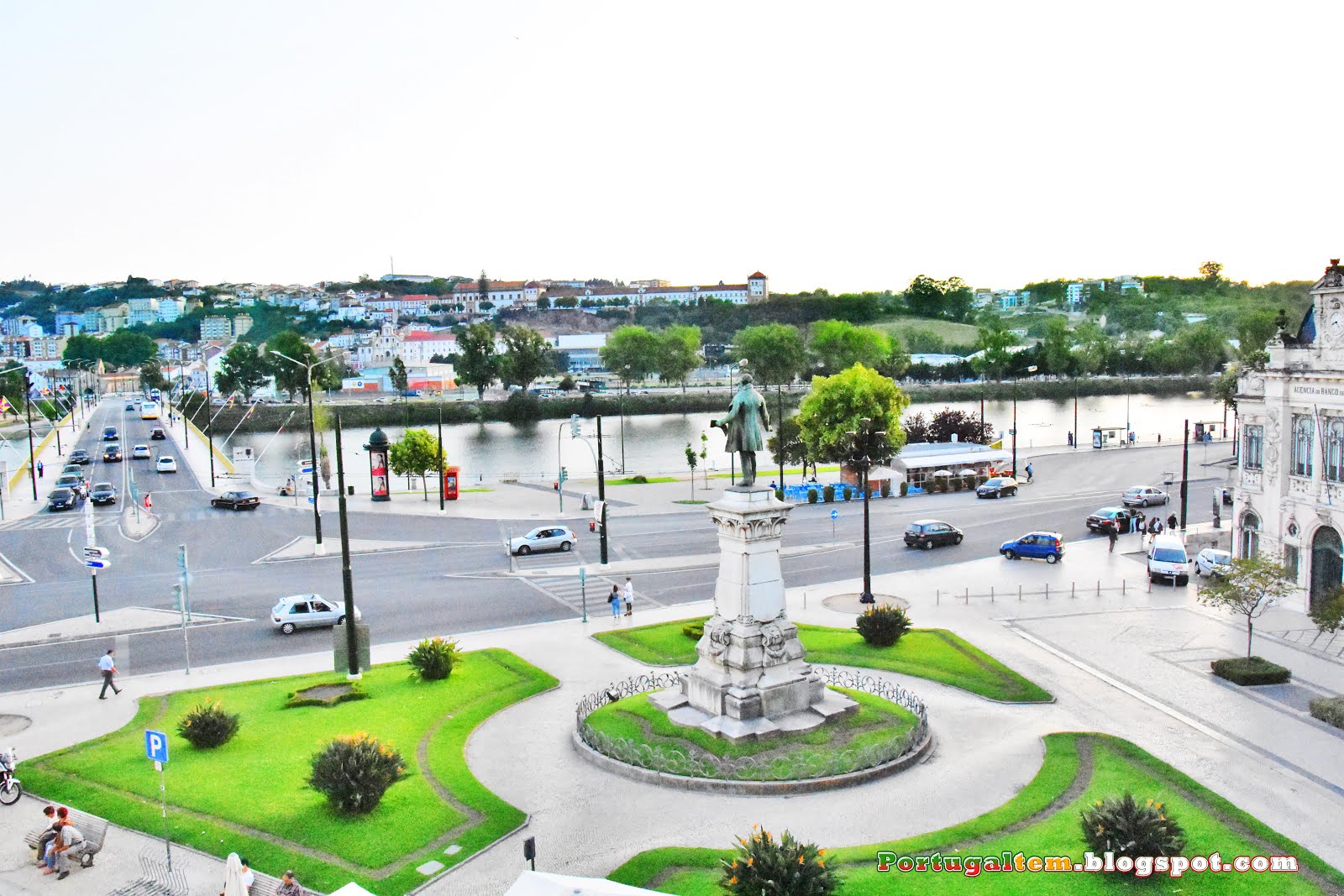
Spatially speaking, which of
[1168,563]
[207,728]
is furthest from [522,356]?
[207,728]

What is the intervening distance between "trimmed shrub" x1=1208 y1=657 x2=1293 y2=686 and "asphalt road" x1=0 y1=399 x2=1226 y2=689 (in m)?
13.6

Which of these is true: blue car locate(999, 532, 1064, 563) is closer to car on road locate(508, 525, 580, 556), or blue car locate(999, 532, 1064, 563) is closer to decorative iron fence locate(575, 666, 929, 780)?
car on road locate(508, 525, 580, 556)

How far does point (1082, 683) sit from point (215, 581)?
27.9 meters

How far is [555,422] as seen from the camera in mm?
118000

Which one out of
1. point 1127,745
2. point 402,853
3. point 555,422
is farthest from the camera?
point 555,422

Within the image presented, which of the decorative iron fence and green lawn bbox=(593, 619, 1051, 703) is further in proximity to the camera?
green lawn bbox=(593, 619, 1051, 703)

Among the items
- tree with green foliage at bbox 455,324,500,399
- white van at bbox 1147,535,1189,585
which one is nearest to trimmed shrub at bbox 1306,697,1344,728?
white van at bbox 1147,535,1189,585

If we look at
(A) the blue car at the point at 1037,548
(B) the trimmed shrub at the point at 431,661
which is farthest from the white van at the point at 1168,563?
(B) the trimmed shrub at the point at 431,661

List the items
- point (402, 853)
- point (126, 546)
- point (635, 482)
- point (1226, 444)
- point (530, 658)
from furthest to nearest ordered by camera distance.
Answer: point (1226, 444) < point (635, 482) < point (126, 546) < point (530, 658) < point (402, 853)

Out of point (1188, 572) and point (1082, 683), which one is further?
point (1188, 572)

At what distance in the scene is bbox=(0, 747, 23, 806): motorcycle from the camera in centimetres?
1702

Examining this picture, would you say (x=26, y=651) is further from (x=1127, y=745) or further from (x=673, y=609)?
(x=1127, y=745)

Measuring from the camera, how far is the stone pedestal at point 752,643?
18875 mm

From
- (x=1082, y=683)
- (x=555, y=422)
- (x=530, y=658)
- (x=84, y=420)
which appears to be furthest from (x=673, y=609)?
(x=84, y=420)
